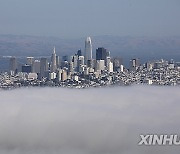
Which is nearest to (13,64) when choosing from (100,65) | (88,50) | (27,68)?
(27,68)

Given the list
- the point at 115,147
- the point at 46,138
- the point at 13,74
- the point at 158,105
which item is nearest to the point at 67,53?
the point at 13,74

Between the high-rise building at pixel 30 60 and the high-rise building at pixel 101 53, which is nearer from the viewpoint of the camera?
the high-rise building at pixel 30 60

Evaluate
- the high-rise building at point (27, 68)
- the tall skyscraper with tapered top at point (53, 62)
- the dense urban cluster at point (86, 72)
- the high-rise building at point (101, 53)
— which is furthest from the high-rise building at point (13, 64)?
the high-rise building at point (101, 53)

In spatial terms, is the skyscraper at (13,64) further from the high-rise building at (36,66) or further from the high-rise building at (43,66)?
the high-rise building at (43,66)

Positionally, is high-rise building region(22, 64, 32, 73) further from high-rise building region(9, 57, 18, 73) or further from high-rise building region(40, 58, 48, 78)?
high-rise building region(40, 58, 48, 78)

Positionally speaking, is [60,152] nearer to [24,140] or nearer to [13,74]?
[24,140]

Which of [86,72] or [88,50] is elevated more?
[88,50]

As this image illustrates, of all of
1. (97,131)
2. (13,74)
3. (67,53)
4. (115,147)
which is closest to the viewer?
(115,147)

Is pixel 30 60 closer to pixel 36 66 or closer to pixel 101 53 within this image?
pixel 36 66
